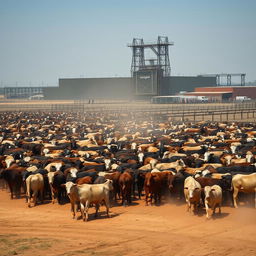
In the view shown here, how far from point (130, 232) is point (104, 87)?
342 ft

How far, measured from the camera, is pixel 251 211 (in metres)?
11.4

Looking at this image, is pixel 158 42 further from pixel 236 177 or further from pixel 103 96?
pixel 236 177

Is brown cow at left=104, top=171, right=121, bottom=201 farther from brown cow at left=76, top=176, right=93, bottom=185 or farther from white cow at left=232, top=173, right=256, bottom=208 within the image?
white cow at left=232, top=173, right=256, bottom=208

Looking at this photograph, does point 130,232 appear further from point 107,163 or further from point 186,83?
point 186,83

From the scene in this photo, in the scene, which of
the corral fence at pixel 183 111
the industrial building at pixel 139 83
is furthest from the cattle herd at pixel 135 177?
the industrial building at pixel 139 83

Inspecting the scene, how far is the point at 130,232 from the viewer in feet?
33.0

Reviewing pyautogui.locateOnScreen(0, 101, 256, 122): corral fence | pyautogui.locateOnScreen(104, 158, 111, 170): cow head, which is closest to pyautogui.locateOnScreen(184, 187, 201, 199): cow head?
pyautogui.locateOnScreen(104, 158, 111, 170): cow head

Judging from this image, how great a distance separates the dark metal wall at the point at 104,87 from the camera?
11025 centimetres

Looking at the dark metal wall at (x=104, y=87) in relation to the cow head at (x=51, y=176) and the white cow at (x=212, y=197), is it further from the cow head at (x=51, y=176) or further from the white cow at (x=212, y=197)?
the white cow at (x=212, y=197)

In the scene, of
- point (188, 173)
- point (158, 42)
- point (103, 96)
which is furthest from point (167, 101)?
point (188, 173)

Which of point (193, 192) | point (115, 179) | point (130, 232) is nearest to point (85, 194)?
point (130, 232)

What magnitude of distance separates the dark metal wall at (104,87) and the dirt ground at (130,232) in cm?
9486

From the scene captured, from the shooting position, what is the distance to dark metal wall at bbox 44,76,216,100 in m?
110

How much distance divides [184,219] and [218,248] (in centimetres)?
225
